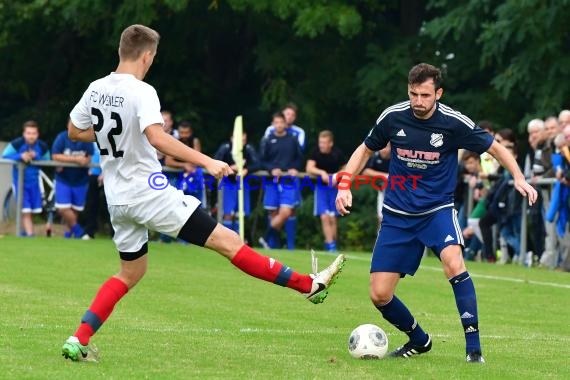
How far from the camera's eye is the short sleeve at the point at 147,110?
8055mm

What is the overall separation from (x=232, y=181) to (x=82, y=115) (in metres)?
13.8

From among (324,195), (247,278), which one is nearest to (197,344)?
(247,278)

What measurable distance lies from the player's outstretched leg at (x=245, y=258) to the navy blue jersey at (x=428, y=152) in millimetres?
795

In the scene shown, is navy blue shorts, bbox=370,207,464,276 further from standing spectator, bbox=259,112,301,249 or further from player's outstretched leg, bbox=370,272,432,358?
standing spectator, bbox=259,112,301,249

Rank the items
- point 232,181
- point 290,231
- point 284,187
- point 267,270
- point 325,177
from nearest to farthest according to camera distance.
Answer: point 267,270
point 325,177
point 284,187
point 232,181
point 290,231

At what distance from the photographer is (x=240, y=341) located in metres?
9.62

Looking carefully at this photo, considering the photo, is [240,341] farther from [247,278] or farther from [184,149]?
[247,278]

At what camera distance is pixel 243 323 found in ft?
35.7

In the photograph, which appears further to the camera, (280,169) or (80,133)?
(280,169)

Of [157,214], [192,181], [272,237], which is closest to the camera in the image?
[157,214]

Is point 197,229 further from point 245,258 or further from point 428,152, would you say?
point 428,152

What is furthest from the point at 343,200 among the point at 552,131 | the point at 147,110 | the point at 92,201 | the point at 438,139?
the point at 92,201

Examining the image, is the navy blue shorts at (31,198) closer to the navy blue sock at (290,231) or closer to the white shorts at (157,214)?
the navy blue sock at (290,231)

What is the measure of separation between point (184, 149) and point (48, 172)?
15.9 meters
